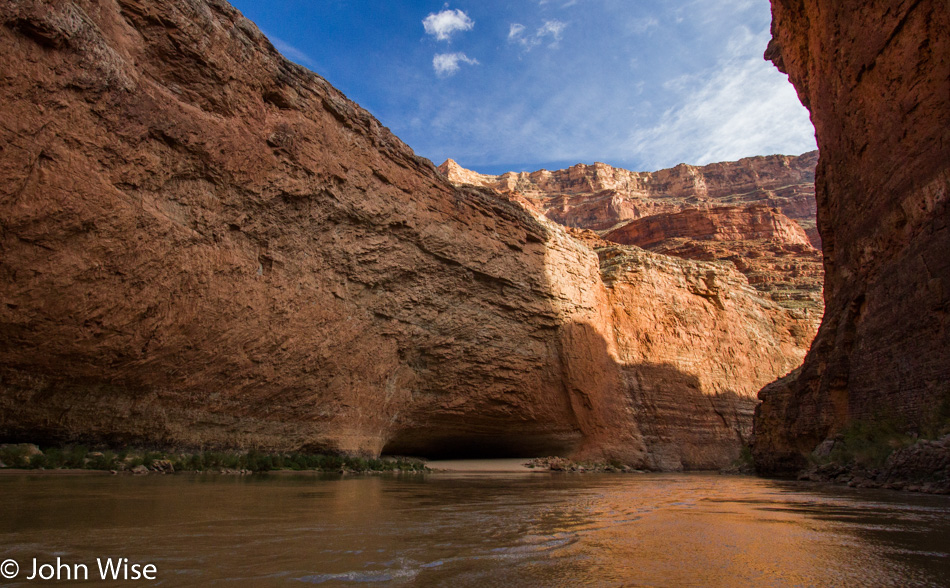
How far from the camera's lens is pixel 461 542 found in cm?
277

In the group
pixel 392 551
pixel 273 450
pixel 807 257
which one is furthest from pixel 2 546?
pixel 807 257

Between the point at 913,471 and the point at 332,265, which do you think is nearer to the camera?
the point at 913,471

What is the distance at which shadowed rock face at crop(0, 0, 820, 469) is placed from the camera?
7.48 m

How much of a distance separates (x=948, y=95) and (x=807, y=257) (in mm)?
36970

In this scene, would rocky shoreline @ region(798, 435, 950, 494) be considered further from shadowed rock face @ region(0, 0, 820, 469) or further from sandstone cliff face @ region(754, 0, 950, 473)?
shadowed rock face @ region(0, 0, 820, 469)

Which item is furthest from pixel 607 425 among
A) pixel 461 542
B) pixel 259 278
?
pixel 461 542

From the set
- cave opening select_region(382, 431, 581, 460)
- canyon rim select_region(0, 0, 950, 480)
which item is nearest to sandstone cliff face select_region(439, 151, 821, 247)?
cave opening select_region(382, 431, 581, 460)

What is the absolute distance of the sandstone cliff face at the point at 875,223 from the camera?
8352mm

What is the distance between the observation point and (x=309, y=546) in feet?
8.22

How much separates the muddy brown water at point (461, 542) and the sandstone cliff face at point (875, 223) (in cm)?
531

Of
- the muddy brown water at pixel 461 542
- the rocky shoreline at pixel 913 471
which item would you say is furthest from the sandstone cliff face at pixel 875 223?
the muddy brown water at pixel 461 542

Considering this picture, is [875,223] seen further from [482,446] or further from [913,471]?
[482,446]

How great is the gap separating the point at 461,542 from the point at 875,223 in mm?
11731

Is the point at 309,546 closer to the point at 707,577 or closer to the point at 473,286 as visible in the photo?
the point at 707,577
